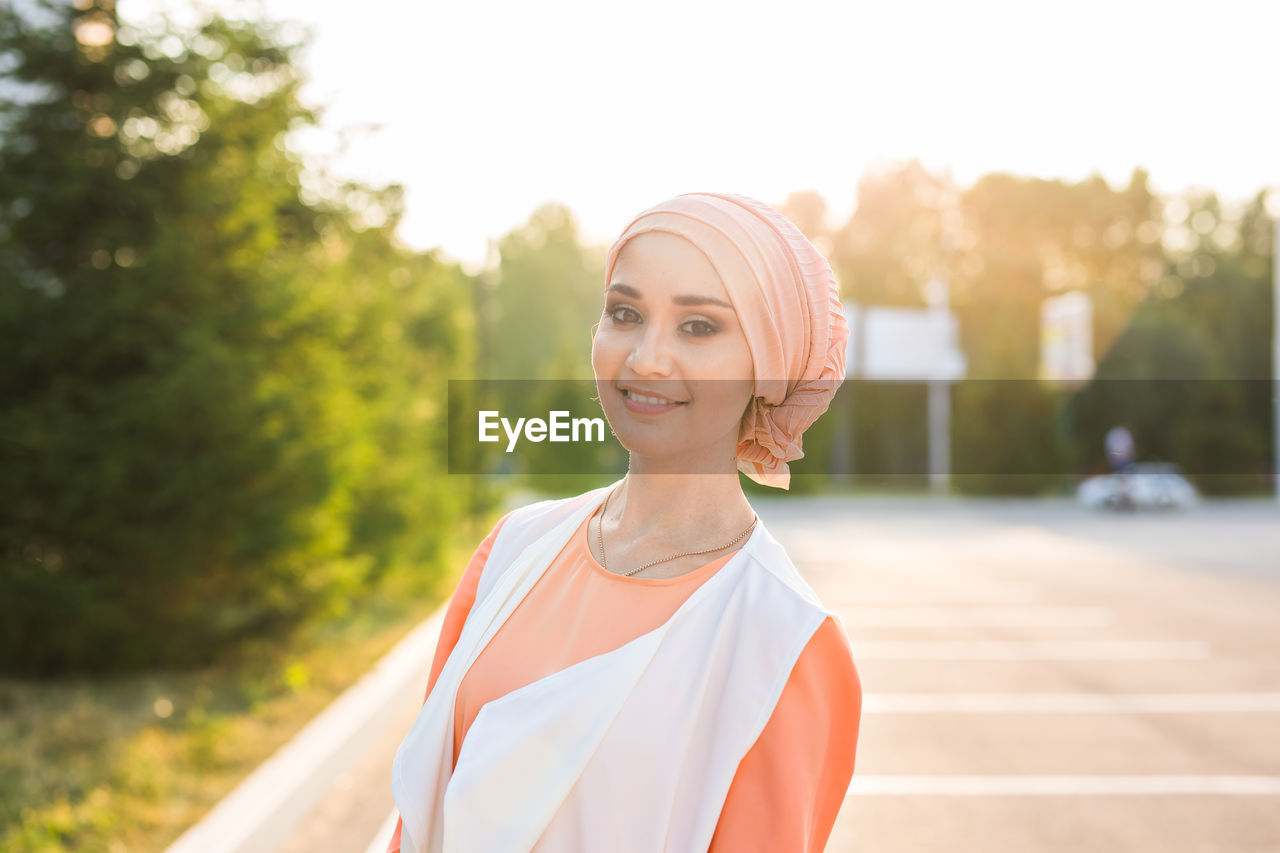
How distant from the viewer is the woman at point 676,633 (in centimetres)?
125

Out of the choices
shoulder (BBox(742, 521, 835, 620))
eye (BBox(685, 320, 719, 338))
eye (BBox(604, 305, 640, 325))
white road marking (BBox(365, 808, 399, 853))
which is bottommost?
white road marking (BBox(365, 808, 399, 853))

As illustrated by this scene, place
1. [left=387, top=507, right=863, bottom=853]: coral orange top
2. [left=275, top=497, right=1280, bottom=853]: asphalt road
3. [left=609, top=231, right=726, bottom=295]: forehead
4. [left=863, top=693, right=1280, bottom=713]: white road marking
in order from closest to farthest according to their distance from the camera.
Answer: [left=387, top=507, right=863, bottom=853]: coral orange top, [left=609, top=231, right=726, bottom=295]: forehead, [left=275, top=497, right=1280, bottom=853]: asphalt road, [left=863, top=693, right=1280, bottom=713]: white road marking

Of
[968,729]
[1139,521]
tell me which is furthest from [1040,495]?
[968,729]

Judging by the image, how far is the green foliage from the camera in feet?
21.1

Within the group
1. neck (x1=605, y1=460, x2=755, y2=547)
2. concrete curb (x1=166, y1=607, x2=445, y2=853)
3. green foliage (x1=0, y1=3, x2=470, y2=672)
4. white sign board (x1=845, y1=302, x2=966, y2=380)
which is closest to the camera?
neck (x1=605, y1=460, x2=755, y2=547)

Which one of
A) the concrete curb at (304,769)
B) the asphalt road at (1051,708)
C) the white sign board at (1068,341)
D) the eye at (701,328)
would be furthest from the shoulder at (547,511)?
the white sign board at (1068,341)

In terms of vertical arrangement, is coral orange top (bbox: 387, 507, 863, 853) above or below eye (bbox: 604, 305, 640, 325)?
below

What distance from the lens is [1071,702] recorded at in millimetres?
6980

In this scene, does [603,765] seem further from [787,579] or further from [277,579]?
[277,579]

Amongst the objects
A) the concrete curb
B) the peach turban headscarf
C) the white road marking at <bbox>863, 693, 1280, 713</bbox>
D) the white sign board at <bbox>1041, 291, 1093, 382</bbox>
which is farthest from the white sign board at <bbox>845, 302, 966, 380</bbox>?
the peach turban headscarf

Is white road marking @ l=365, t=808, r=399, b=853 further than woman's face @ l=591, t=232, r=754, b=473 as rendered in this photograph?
Yes

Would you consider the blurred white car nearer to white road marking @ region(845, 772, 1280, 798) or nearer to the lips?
white road marking @ region(845, 772, 1280, 798)

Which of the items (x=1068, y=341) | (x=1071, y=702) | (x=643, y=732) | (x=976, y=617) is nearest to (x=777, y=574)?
(x=643, y=732)

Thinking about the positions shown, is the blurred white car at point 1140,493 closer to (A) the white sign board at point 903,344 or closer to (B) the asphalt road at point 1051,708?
(A) the white sign board at point 903,344
